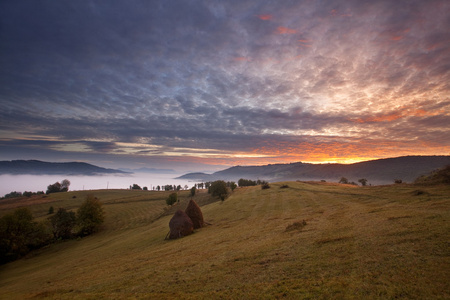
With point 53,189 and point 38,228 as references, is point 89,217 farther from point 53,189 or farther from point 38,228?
point 53,189

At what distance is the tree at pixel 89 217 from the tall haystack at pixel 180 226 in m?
56.6

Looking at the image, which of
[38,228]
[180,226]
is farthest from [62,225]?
[180,226]

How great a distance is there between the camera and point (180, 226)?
3472 centimetres

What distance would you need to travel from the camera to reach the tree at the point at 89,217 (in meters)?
72.0

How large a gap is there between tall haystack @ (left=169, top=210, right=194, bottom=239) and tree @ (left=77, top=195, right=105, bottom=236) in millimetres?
56605

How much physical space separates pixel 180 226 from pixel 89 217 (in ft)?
196

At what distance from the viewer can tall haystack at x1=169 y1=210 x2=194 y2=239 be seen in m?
34.1

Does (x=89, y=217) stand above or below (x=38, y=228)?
above

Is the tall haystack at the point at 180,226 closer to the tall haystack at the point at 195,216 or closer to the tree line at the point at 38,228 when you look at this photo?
the tall haystack at the point at 195,216

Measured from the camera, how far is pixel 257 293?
33.5 ft

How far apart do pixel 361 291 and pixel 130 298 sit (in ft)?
42.3

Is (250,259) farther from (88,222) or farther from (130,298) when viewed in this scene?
(88,222)

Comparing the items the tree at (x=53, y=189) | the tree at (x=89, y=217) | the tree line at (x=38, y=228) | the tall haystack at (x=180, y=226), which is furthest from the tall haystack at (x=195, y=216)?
the tree at (x=53, y=189)

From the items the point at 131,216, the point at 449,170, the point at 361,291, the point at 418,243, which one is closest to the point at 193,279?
the point at 361,291
